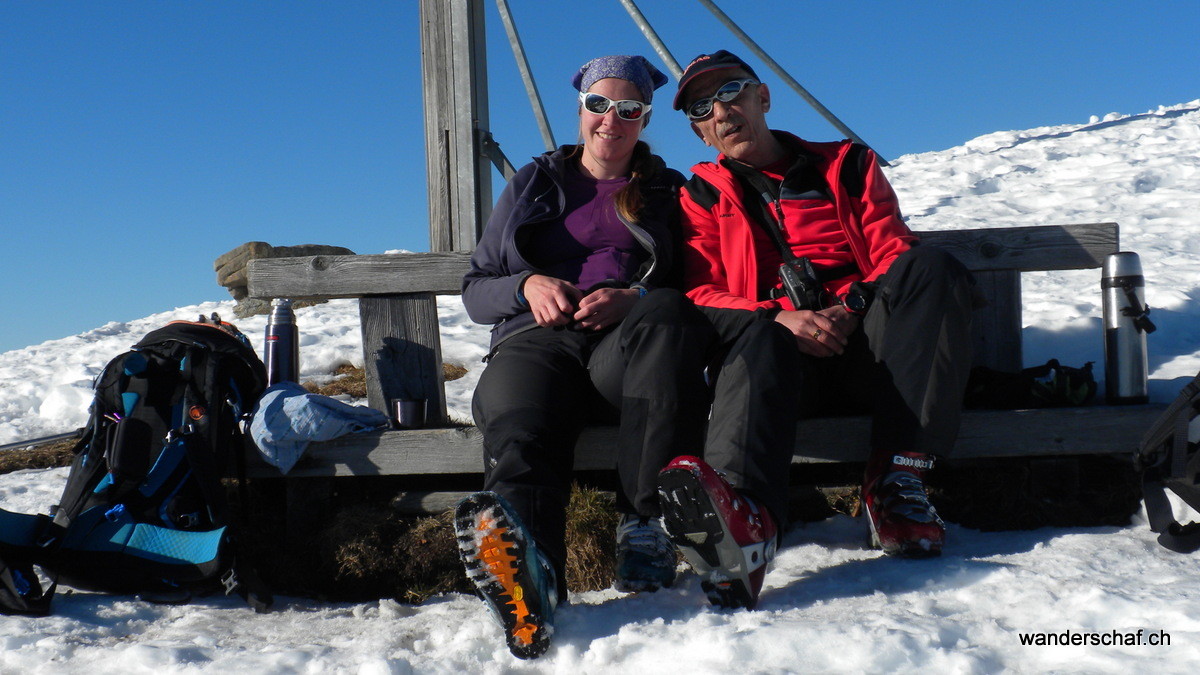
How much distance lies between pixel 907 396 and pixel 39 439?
14.6 feet

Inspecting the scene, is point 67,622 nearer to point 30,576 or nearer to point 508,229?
point 30,576

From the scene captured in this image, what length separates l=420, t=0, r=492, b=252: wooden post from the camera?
477cm

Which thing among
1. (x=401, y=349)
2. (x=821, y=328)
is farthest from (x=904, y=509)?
(x=401, y=349)

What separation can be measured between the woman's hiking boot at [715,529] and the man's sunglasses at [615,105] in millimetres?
1570

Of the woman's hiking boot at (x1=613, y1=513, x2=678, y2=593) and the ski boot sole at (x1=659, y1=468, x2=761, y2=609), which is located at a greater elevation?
the ski boot sole at (x1=659, y1=468, x2=761, y2=609)

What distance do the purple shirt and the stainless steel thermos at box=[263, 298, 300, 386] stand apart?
106 cm

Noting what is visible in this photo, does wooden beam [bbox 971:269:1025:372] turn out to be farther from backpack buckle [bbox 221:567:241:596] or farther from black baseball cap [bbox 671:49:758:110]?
backpack buckle [bbox 221:567:241:596]

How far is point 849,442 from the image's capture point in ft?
10.1

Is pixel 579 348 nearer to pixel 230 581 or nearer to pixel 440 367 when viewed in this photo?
pixel 440 367

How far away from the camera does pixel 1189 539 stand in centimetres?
251

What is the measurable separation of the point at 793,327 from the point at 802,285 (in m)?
0.23

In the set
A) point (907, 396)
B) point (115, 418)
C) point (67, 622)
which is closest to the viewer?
point (67, 622)

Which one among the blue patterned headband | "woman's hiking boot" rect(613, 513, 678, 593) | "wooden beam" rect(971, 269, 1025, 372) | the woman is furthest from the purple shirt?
"wooden beam" rect(971, 269, 1025, 372)

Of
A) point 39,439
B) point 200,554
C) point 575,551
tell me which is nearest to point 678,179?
point 575,551
